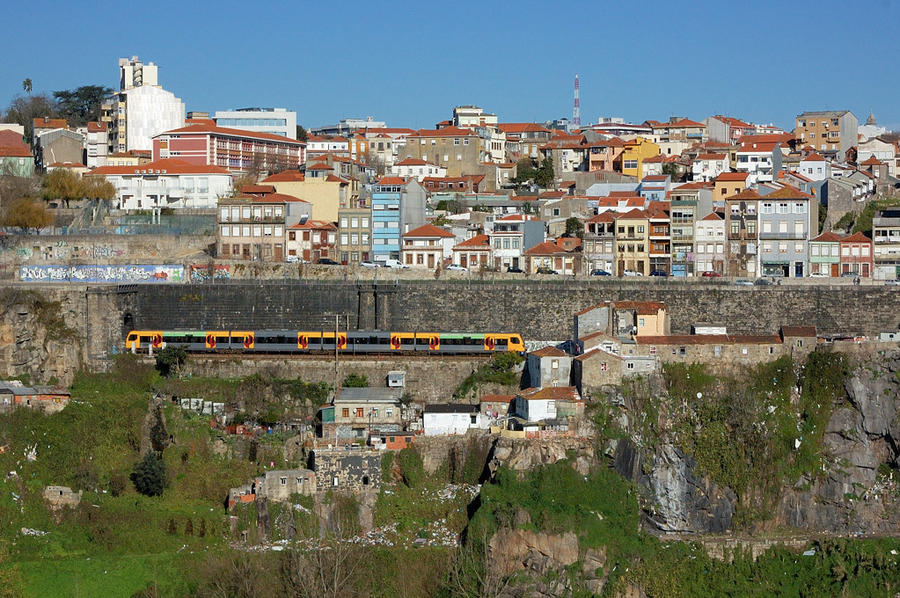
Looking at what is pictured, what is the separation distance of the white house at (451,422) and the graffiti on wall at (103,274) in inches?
588

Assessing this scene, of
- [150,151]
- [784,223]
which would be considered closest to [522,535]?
[784,223]

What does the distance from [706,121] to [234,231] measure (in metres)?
31.5

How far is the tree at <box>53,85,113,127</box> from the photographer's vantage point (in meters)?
90.1

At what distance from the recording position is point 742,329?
5078 centimetres

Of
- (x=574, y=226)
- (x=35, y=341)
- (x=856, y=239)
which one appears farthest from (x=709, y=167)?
(x=35, y=341)

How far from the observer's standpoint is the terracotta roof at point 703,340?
151 feet

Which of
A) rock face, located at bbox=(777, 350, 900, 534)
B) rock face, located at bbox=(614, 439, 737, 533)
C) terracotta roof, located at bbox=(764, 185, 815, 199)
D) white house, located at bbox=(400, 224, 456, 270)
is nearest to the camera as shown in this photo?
rock face, located at bbox=(614, 439, 737, 533)

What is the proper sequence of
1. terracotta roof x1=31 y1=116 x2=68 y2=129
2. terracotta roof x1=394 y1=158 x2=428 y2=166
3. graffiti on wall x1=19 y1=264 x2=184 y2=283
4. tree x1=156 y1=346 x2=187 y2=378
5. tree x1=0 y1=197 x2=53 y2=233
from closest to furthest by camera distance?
tree x1=156 y1=346 x2=187 y2=378, graffiti on wall x1=19 y1=264 x2=184 y2=283, tree x1=0 y1=197 x2=53 y2=233, terracotta roof x1=394 y1=158 x2=428 y2=166, terracotta roof x1=31 y1=116 x2=68 y2=129

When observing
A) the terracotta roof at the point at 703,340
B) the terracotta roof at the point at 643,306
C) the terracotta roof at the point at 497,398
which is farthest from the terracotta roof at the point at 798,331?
the terracotta roof at the point at 497,398

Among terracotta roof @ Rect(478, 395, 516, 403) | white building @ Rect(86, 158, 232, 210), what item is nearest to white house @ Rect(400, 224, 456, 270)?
white building @ Rect(86, 158, 232, 210)

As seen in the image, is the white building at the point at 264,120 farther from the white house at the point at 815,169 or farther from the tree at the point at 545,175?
the white house at the point at 815,169

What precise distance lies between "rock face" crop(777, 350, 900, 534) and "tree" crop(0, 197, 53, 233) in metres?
33.2

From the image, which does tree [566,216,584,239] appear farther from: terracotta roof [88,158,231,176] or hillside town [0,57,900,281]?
terracotta roof [88,158,231,176]

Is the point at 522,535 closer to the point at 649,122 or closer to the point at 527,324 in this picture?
the point at 527,324
